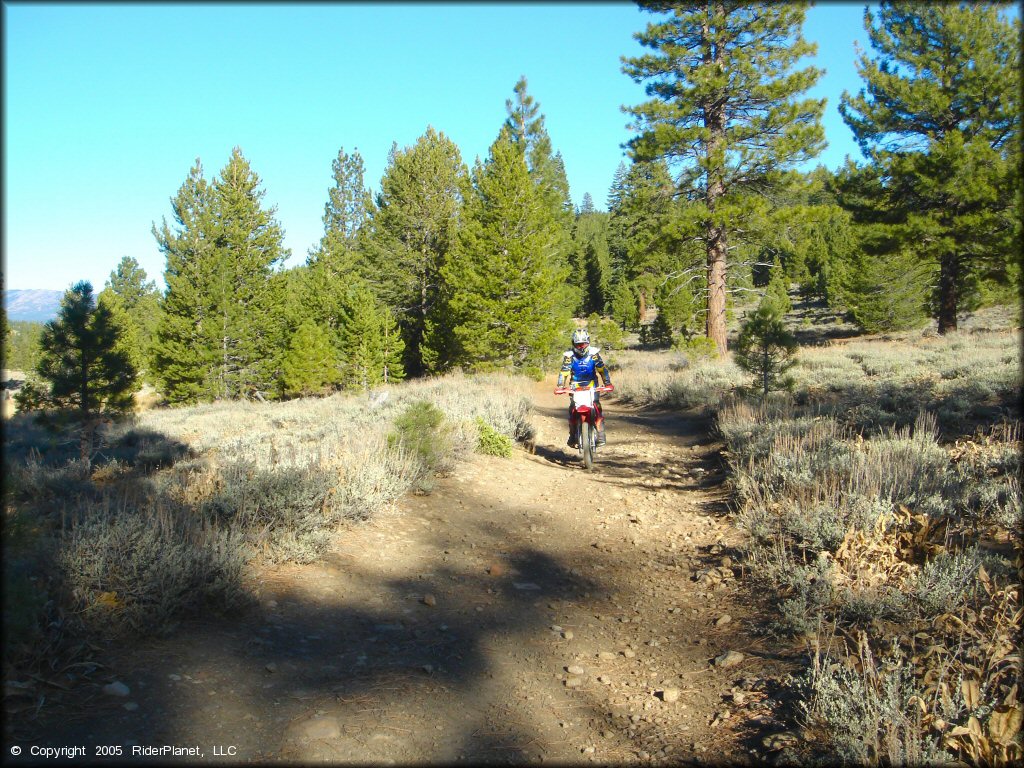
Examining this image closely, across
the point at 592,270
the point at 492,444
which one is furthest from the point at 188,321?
the point at 592,270

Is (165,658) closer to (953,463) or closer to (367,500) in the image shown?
(367,500)

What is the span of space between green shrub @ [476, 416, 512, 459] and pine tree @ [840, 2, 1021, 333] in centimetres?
1684

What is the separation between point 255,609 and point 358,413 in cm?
894

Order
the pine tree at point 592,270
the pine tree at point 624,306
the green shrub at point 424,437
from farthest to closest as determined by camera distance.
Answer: the pine tree at point 592,270 < the pine tree at point 624,306 < the green shrub at point 424,437

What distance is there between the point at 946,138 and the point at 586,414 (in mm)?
17726

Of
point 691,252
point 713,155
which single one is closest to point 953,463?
point 713,155

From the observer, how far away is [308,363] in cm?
3622

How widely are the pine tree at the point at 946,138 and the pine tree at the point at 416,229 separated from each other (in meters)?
21.2

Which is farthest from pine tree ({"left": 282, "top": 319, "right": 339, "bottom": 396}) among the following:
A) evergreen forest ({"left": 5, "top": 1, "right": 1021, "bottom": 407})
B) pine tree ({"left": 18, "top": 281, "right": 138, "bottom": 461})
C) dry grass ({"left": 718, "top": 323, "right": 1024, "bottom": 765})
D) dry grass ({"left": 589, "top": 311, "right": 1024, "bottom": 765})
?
dry grass ({"left": 718, "top": 323, "right": 1024, "bottom": 765})

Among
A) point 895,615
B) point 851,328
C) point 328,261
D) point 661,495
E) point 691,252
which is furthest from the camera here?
point 328,261

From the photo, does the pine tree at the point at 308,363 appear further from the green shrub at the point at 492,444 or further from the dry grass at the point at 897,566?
the dry grass at the point at 897,566

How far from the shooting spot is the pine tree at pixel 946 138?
19094 millimetres

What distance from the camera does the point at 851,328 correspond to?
36.7m

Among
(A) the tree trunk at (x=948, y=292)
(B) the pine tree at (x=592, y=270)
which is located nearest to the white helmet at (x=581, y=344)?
(A) the tree trunk at (x=948, y=292)
